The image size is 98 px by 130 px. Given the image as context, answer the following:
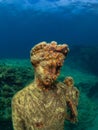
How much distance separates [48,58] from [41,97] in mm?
457

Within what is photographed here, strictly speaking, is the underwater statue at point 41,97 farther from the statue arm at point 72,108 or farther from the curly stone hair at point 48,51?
the statue arm at point 72,108

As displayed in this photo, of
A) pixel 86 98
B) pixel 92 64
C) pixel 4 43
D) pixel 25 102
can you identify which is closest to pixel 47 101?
pixel 25 102

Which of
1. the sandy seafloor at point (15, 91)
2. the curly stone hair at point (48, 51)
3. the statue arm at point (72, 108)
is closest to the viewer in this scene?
Answer: the curly stone hair at point (48, 51)

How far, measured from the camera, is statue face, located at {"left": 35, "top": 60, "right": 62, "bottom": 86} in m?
3.64

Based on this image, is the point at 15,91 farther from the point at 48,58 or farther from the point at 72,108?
the point at 48,58

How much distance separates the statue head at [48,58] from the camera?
3609 millimetres

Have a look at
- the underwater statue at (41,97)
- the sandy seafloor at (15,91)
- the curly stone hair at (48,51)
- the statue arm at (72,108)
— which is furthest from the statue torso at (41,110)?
the sandy seafloor at (15,91)

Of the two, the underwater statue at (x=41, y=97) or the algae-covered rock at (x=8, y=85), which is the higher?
the underwater statue at (x=41, y=97)

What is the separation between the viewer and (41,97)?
3.74 m

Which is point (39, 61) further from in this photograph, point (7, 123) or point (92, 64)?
point (92, 64)

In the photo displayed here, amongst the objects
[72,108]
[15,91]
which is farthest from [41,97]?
[15,91]

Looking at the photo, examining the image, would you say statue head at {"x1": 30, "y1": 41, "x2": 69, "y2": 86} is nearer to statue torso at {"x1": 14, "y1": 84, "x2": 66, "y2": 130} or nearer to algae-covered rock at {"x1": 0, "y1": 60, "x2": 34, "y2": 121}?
statue torso at {"x1": 14, "y1": 84, "x2": 66, "y2": 130}

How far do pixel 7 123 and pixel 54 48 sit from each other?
4989 millimetres

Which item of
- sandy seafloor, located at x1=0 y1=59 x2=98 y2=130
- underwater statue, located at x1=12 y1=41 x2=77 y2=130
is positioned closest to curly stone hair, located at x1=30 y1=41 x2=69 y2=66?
underwater statue, located at x1=12 y1=41 x2=77 y2=130
